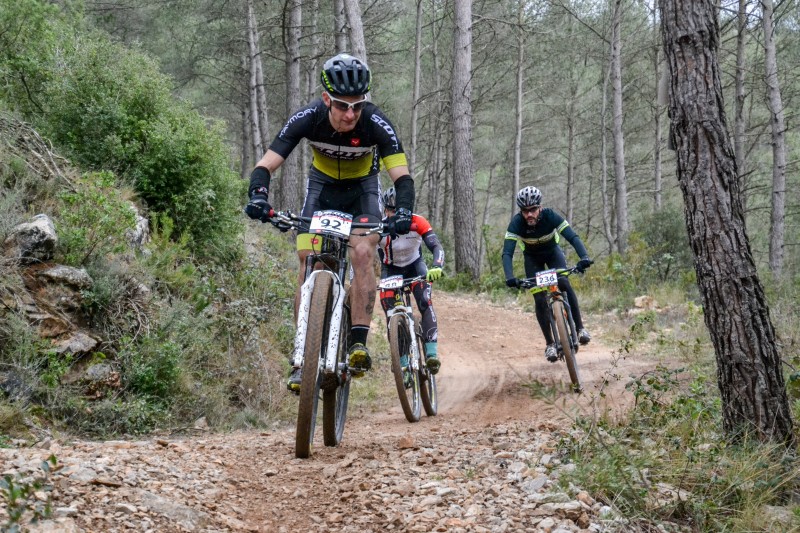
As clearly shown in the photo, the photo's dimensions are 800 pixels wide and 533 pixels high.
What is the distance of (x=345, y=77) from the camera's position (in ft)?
15.6

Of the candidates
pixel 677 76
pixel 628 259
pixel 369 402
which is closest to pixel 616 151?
pixel 628 259

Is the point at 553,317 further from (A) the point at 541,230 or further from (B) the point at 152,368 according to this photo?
(B) the point at 152,368

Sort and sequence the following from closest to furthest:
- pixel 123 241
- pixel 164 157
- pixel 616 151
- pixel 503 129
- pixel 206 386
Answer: pixel 206 386
pixel 123 241
pixel 164 157
pixel 616 151
pixel 503 129

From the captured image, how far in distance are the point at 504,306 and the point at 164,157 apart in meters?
8.54

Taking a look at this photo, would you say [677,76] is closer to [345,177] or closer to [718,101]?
[718,101]

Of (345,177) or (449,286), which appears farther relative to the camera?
(449,286)

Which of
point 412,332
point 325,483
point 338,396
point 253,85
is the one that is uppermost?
point 253,85

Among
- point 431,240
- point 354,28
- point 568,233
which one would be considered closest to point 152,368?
point 431,240

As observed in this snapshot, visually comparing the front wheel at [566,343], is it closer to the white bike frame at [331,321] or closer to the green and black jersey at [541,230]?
the green and black jersey at [541,230]

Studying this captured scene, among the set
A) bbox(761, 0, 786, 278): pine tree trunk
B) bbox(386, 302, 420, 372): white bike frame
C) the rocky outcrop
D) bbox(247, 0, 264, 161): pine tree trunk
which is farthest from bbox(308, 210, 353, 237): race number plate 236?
bbox(247, 0, 264, 161): pine tree trunk

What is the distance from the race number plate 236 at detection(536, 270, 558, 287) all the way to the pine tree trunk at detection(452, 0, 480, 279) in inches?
355

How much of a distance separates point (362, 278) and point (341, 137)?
3.71 ft

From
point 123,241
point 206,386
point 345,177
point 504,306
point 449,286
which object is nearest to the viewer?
point 345,177

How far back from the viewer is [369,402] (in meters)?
8.35
